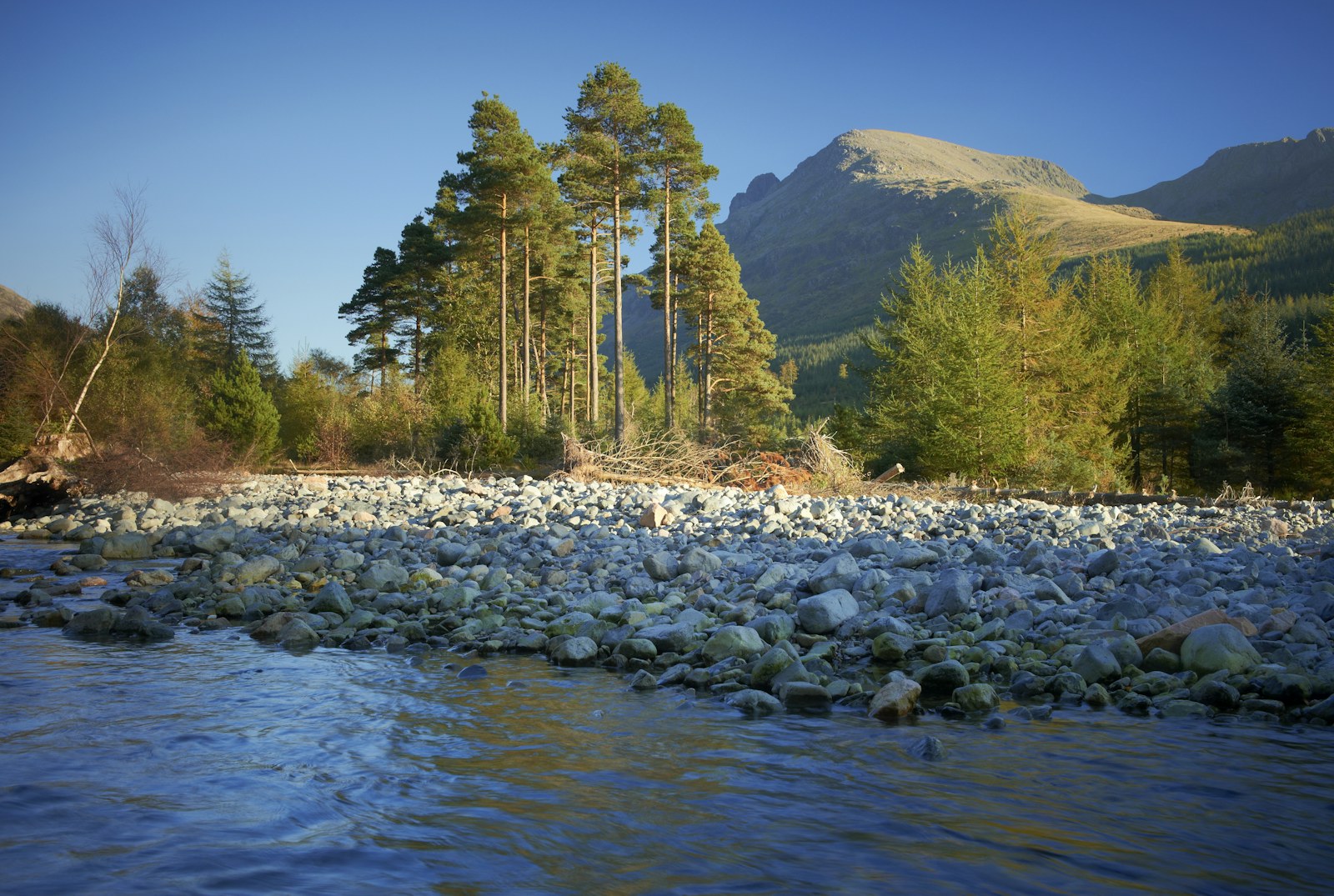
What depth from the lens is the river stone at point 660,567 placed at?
22.5 ft

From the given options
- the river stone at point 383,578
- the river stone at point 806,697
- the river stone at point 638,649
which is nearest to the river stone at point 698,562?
the river stone at point 638,649

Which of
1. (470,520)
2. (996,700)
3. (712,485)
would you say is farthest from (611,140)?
(996,700)

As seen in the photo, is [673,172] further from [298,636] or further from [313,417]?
[298,636]

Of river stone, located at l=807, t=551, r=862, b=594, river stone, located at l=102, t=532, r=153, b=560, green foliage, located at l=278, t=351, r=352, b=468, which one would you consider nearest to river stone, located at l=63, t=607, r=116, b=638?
river stone, located at l=102, t=532, r=153, b=560

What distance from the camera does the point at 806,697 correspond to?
4219mm

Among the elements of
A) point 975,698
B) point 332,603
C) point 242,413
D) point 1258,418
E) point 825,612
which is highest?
point 242,413

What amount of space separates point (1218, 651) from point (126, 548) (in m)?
11.1

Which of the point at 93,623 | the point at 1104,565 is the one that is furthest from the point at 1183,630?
the point at 93,623

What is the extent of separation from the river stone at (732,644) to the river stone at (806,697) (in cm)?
62

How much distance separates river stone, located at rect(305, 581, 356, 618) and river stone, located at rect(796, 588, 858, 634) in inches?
143

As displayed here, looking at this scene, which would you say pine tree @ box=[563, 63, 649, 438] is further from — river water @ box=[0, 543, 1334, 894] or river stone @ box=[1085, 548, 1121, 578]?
river water @ box=[0, 543, 1334, 894]

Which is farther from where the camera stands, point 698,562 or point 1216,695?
point 698,562

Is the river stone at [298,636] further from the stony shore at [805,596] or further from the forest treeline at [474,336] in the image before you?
the forest treeline at [474,336]

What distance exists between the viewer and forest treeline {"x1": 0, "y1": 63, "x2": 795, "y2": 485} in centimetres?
1936
